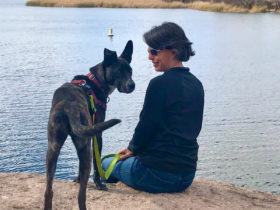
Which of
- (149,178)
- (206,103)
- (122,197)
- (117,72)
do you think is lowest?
(206,103)

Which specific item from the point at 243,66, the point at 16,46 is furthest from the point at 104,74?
the point at 16,46

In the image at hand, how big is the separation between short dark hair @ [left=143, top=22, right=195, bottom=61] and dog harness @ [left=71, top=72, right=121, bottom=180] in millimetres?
920

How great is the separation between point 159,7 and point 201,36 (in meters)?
43.7

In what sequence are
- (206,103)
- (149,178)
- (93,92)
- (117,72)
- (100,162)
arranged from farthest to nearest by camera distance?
1. (206,103)
2. (117,72)
3. (100,162)
4. (93,92)
5. (149,178)

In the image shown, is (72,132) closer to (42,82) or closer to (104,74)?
(104,74)

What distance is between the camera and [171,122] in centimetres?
A: 573

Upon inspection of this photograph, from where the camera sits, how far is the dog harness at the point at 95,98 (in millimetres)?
6066

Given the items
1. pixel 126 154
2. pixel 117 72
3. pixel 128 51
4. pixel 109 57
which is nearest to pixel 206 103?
pixel 128 51

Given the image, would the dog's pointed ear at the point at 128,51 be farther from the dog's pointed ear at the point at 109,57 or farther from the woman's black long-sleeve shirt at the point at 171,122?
the woman's black long-sleeve shirt at the point at 171,122

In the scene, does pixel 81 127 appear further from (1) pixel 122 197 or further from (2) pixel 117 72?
(2) pixel 117 72

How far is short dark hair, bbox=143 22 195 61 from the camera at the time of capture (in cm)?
573

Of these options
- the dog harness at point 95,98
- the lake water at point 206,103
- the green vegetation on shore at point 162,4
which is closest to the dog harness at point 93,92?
the dog harness at point 95,98

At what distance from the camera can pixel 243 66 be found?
2428 centimetres

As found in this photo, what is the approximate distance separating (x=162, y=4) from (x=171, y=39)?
77.4m
